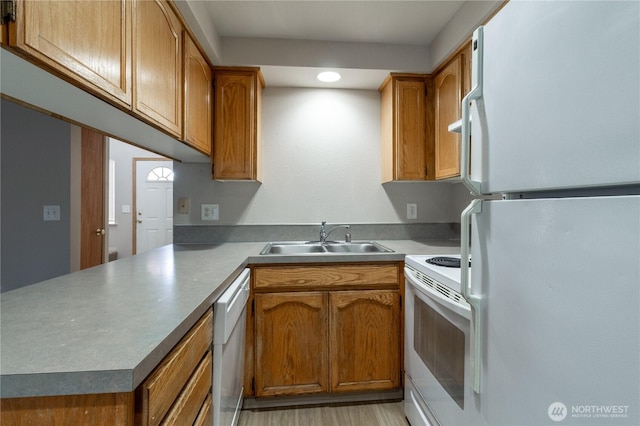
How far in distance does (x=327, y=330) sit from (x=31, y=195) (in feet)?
8.63

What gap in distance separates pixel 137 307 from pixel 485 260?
95 cm

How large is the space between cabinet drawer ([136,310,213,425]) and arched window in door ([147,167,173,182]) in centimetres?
455

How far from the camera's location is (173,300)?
82 centimetres

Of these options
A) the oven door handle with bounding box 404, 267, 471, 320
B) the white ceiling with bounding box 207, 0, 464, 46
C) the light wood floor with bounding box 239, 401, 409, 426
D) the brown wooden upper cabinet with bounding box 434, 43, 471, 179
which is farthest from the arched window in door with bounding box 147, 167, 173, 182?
the oven door handle with bounding box 404, 267, 471, 320

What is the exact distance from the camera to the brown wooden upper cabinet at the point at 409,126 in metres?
1.99

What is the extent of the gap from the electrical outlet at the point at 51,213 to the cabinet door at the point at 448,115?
3026mm

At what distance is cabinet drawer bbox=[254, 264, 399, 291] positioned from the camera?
161cm

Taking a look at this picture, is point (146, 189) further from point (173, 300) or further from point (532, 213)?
point (532, 213)

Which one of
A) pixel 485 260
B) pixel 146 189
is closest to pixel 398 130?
pixel 485 260

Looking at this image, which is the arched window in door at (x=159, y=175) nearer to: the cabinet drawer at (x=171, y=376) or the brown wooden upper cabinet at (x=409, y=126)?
the brown wooden upper cabinet at (x=409, y=126)

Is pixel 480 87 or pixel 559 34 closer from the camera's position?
pixel 559 34

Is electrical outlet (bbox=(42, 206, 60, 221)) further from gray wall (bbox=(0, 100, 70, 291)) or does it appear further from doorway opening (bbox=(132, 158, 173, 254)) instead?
doorway opening (bbox=(132, 158, 173, 254))

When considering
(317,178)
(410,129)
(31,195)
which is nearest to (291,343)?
(317,178)

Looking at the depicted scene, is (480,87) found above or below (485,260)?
above
